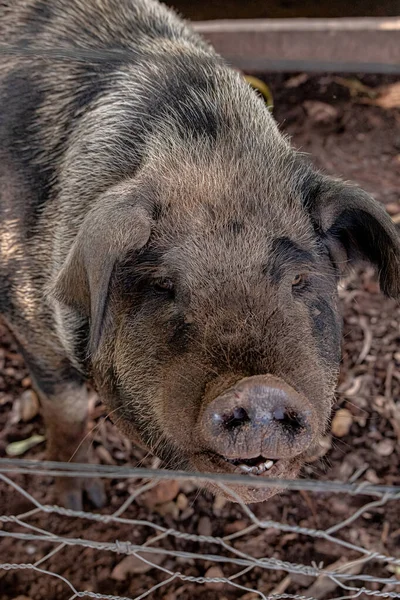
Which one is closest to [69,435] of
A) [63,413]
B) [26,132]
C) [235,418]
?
[63,413]

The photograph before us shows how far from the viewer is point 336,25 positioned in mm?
4379

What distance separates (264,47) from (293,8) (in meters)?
0.41

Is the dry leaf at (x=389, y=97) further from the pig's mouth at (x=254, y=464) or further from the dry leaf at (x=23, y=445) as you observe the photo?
the pig's mouth at (x=254, y=464)

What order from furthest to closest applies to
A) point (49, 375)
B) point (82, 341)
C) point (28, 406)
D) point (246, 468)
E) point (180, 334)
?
1. point (28, 406)
2. point (49, 375)
3. point (82, 341)
4. point (180, 334)
5. point (246, 468)

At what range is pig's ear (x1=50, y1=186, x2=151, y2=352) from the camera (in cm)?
169

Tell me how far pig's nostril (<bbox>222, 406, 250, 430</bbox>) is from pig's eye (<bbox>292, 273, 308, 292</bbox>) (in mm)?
472

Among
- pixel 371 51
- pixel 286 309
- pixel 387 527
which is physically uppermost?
pixel 286 309

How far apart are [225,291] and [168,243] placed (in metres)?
0.24

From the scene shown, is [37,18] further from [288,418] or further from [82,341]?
[288,418]

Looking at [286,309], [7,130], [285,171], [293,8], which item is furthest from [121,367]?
[293,8]

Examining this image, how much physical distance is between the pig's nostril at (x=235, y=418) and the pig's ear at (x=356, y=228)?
2.22 ft

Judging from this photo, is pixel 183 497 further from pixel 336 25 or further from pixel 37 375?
pixel 336 25

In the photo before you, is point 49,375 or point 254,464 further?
point 49,375

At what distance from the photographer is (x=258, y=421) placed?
4.76ft
